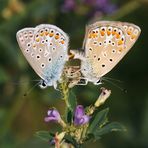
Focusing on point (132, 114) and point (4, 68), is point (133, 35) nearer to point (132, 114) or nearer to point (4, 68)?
point (4, 68)

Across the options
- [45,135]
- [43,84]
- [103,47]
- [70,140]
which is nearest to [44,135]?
[45,135]

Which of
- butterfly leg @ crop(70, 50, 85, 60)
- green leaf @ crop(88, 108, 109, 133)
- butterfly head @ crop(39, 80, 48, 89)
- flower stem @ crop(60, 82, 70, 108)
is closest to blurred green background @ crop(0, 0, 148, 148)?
butterfly leg @ crop(70, 50, 85, 60)

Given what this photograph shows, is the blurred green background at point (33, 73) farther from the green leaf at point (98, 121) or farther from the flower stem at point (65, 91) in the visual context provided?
the green leaf at point (98, 121)

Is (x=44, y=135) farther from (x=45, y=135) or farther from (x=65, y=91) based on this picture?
(x=65, y=91)

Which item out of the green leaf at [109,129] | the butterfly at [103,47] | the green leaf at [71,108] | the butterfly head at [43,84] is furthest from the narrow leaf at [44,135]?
the butterfly at [103,47]

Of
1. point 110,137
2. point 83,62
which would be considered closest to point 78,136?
point 83,62

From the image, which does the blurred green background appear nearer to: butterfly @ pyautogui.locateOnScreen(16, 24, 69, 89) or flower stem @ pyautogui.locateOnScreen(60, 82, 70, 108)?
butterfly @ pyautogui.locateOnScreen(16, 24, 69, 89)
